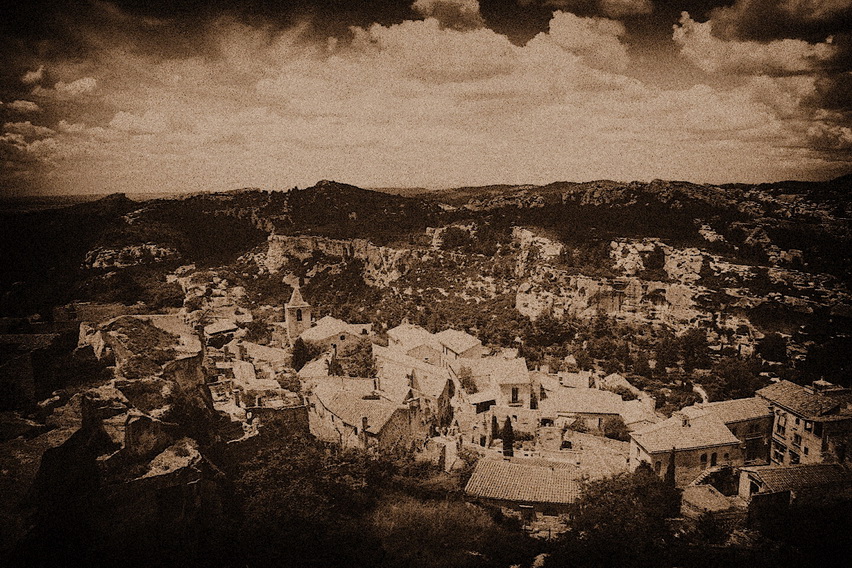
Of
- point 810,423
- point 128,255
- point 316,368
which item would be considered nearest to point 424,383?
point 316,368

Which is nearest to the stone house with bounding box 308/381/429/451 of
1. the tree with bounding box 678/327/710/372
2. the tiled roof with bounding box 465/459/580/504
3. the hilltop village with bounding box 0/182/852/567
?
the hilltop village with bounding box 0/182/852/567

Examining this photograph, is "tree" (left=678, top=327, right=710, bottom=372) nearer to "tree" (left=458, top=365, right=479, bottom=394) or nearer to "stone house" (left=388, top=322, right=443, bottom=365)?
"tree" (left=458, top=365, right=479, bottom=394)

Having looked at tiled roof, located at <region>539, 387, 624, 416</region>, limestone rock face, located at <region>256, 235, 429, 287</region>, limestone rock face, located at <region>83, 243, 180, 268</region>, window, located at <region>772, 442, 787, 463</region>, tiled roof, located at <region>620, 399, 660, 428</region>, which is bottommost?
window, located at <region>772, 442, 787, 463</region>

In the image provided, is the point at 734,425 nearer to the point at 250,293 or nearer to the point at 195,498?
the point at 195,498

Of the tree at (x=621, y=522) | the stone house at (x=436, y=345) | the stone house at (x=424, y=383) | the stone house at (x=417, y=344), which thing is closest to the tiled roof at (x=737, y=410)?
the tree at (x=621, y=522)

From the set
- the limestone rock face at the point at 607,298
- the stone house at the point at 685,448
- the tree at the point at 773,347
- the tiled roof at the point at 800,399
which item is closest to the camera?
the stone house at the point at 685,448

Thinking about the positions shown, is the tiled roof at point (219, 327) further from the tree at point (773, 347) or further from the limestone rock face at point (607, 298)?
the tree at point (773, 347)
